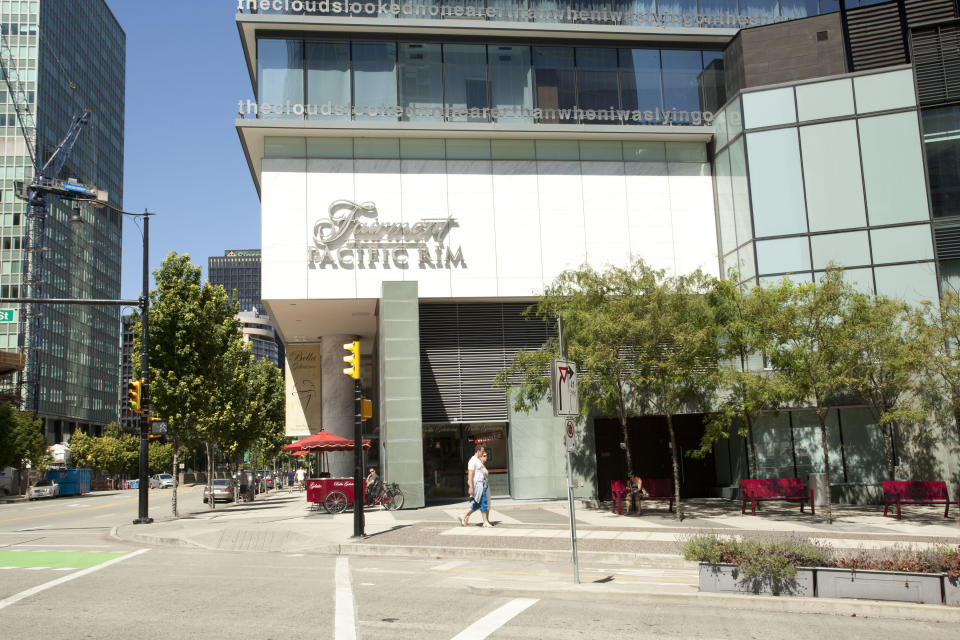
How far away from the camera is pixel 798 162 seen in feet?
91.2

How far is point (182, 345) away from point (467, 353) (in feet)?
34.6

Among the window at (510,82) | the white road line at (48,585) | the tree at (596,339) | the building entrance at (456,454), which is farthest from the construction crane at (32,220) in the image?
the white road line at (48,585)

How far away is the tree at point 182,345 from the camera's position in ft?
93.1

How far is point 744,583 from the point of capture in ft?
32.2

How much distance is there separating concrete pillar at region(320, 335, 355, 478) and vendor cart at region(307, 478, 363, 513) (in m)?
12.8

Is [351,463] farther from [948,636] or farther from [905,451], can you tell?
[948,636]

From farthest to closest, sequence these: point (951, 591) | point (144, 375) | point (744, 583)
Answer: point (144, 375) → point (744, 583) → point (951, 591)

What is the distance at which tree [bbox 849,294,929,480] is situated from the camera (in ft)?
66.0

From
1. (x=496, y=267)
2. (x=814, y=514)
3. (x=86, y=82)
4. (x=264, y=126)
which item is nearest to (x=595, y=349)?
(x=814, y=514)

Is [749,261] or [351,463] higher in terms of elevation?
[749,261]

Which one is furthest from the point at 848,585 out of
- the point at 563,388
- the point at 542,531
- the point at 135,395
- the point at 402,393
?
the point at 135,395

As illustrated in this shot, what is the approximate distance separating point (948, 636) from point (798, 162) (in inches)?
893

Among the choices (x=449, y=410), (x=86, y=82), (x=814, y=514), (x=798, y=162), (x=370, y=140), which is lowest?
(x=814, y=514)

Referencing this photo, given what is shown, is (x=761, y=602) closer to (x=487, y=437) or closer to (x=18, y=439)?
(x=487, y=437)
